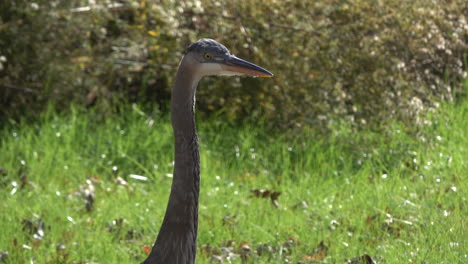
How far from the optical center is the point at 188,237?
3609mm

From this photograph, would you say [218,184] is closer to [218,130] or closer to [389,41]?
[218,130]

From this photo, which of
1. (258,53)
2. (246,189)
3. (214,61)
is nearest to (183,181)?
(214,61)

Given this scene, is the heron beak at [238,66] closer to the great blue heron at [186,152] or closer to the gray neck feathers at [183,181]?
the great blue heron at [186,152]

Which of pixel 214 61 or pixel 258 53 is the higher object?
pixel 214 61

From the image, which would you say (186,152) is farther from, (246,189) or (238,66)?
(246,189)

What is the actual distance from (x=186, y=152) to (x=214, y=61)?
0.40 metres

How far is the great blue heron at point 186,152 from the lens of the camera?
355cm

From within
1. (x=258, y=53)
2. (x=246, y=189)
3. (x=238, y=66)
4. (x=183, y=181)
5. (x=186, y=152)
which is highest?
(x=238, y=66)

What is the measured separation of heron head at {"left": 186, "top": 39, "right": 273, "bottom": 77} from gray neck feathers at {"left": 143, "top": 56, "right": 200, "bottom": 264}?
0.19 ft

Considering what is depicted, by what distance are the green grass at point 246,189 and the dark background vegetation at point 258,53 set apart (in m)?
0.24

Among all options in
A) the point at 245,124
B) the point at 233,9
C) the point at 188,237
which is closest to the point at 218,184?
the point at 245,124

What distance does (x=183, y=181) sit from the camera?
11.6 feet

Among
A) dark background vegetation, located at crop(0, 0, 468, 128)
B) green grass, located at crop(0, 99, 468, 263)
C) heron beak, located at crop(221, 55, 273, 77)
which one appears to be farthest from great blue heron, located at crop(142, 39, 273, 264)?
dark background vegetation, located at crop(0, 0, 468, 128)

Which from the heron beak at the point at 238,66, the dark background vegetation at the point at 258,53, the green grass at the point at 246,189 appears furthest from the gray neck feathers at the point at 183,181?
the dark background vegetation at the point at 258,53
